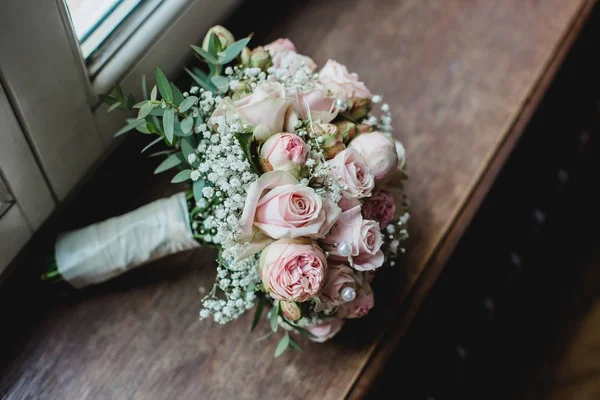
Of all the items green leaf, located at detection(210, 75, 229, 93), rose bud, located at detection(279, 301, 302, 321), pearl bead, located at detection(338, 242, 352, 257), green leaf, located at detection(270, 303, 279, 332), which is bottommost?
green leaf, located at detection(270, 303, 279, 332)

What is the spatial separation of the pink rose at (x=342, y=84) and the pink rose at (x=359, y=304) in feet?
0.70

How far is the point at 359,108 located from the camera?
2.32ft

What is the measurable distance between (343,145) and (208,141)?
0.15 metres

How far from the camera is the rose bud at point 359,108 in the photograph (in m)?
0.70

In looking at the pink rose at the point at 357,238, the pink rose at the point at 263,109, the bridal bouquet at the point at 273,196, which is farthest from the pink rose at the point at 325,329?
the pink rose at the point at 263,109

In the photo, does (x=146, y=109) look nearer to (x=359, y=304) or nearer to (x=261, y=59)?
(x=261, y=59)

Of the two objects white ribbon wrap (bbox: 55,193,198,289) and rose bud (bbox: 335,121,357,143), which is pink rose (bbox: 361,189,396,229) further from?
white ribbon wrap (bbox: 55,193,198,289)

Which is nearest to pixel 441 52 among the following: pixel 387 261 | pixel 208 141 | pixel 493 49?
pixel 493 49

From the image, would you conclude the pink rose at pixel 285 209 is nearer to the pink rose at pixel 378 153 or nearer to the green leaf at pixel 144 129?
the pink rose at pixel 378 153

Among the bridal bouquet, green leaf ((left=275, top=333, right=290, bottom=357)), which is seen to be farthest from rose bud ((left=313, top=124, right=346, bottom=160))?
green leaf ((left=275, top=333, right=290, bottom=357))

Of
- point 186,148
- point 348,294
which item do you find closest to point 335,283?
point 348,294

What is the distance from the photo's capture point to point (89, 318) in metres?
0.78

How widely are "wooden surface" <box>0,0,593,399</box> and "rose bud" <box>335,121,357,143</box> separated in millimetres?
237

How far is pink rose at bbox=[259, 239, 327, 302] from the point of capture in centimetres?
56
